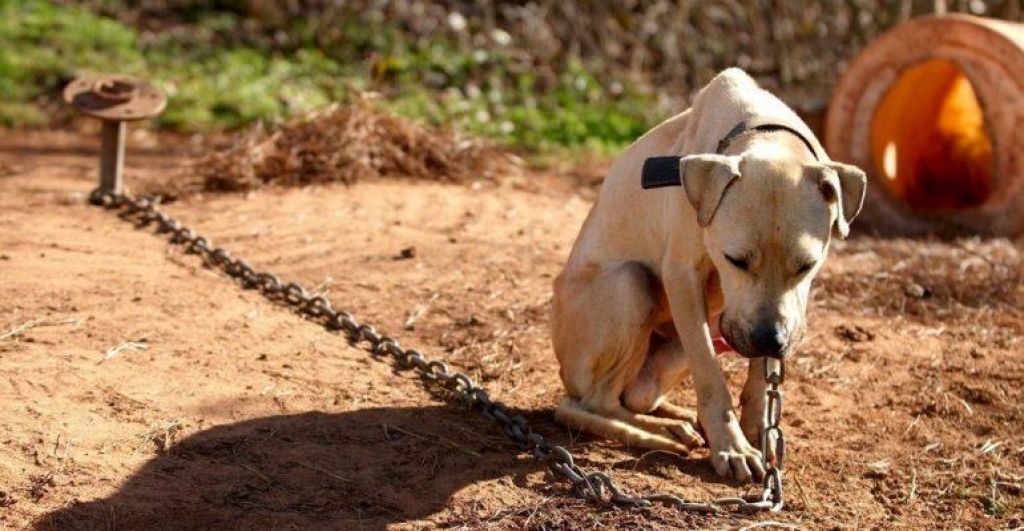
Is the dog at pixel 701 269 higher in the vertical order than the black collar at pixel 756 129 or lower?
lower

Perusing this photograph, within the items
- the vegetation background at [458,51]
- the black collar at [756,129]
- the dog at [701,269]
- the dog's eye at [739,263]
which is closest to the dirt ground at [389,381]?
the dog at [701,269]

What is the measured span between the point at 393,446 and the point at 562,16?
844 centimetres

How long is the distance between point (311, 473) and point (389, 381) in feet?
3.60

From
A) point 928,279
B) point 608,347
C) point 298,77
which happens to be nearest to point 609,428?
point 608,347

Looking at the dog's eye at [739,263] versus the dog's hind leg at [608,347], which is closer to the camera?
the dog's eye at [739,263]

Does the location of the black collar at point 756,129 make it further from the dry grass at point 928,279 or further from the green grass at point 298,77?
the green grass at point 298,77

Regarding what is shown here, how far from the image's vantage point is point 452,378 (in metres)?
5.96

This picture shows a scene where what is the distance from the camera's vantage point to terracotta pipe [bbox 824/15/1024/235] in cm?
899

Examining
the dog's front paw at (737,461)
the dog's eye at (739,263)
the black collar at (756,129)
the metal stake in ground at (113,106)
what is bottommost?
the dog's front paw at (737,461)

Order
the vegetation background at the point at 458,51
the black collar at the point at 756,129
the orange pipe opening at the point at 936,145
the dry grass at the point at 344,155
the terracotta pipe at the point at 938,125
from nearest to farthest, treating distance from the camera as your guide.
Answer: the black collar at the point at 756,129
the terracotta pipe at the point at 938,125
the dry grass at the point at 344,155
the orange pipe opening at the point at 936,145
the vegetation background at the point at 458,51

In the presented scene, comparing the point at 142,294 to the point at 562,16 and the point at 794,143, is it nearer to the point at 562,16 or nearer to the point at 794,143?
the point at 794,143

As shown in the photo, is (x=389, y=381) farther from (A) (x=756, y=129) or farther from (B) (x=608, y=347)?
(A) (x=756, y=129)

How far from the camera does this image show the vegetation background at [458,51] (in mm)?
11797

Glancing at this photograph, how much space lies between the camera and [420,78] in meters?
12.5
